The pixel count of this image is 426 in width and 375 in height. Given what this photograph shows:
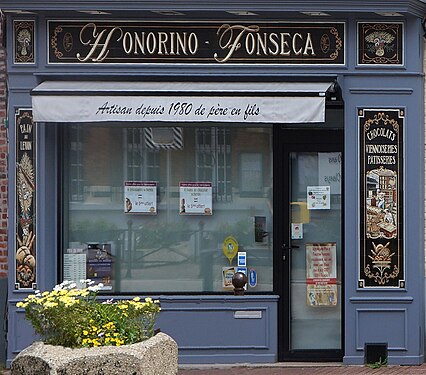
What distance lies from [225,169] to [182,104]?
3.25ft

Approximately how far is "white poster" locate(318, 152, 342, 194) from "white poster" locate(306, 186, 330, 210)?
0.21 ft

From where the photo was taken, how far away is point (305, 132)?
10727mm

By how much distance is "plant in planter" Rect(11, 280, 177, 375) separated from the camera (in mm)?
6832

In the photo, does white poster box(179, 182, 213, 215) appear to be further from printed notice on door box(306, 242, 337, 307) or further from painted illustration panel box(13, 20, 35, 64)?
painted illustration panel box(13, 20, 35, 64)

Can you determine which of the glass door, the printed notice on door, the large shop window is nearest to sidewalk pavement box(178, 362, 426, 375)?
the glass door

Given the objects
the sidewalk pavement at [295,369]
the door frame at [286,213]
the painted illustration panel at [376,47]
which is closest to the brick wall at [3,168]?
the sidewalk pavement at [295,369]

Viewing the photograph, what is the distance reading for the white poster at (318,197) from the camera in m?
10.7

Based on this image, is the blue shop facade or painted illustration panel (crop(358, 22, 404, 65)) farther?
painted illustration panel (crop(358, 22, 404, 65))

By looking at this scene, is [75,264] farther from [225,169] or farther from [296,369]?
[296,369]

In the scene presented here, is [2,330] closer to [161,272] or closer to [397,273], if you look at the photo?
[161,272]

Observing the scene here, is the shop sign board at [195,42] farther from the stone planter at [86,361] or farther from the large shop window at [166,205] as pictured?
the stone planter at [86,361]

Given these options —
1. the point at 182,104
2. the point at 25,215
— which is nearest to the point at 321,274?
the point at 182,104

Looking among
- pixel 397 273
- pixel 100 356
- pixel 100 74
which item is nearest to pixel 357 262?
pixel 397 273

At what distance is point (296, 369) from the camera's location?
10312mm
